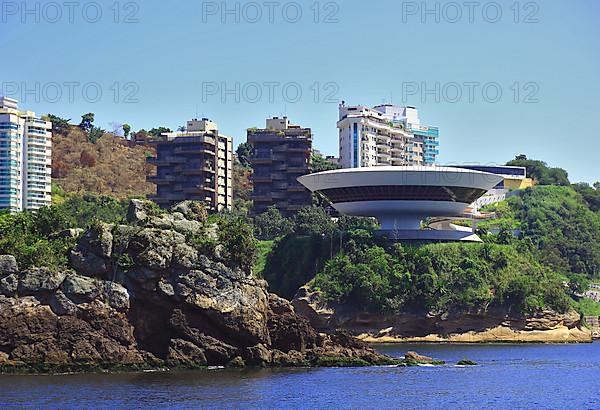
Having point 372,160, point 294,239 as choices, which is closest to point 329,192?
point 294,239

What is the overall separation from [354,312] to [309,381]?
140 ft

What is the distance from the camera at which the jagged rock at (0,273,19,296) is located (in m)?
65.1

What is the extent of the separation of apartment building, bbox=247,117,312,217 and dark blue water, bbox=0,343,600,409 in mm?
72276

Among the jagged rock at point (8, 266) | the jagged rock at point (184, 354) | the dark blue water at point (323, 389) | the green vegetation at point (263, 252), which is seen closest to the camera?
the dark blue water at point (323, 389)

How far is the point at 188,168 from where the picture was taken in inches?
5768

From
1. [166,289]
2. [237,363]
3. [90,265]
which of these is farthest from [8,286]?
[237,363]

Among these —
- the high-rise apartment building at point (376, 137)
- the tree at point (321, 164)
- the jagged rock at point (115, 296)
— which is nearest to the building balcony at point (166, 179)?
the tree at point (321, 164)

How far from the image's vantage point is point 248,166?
597 ft

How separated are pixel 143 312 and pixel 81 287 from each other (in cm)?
390

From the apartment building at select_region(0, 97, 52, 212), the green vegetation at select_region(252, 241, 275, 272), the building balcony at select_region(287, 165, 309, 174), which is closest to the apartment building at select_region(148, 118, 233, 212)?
the building balcony at select_region(287, 165, 309, 174)

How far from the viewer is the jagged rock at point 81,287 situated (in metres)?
66.1

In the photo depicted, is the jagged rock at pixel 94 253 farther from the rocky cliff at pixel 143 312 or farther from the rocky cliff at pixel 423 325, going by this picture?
the rocky cliff at pixel 423 325

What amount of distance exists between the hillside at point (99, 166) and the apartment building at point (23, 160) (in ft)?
45.2

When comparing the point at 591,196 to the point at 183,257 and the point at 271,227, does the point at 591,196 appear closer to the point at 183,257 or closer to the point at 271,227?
the point at 271,227
